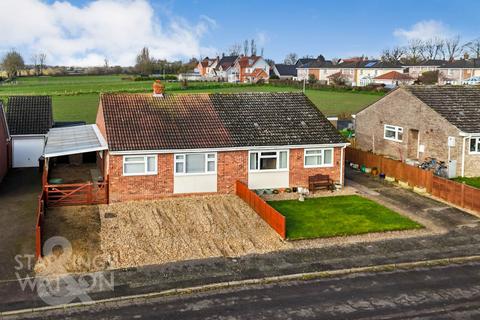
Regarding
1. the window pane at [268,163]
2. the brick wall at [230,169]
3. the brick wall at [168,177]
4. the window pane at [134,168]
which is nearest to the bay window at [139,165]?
the window pane at [134,168]

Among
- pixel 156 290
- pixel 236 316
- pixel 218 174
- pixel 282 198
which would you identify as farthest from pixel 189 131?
pixel 236 316

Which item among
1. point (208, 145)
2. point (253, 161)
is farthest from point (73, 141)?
point (253, 161)

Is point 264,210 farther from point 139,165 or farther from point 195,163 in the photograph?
point 139,165

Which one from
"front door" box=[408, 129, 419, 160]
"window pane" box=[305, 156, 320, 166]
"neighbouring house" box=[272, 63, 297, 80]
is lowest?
"window pane" box=[305, 156, 320, 166]

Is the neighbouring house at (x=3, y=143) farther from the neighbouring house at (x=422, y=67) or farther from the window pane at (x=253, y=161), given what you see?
the neighbouring house at (x=422, y=67)

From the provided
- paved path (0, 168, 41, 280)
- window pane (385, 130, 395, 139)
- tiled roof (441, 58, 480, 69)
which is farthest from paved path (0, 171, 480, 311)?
tiled roof (441, 58, 480, 69)

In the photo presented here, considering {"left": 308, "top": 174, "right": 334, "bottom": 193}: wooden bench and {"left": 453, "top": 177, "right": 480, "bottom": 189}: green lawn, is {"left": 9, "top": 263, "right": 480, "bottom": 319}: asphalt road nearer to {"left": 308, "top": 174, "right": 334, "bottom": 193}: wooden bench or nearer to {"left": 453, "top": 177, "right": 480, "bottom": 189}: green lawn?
{"left": 308, "top": 174, "right": 334, "bottom": 193}: wooden bench
